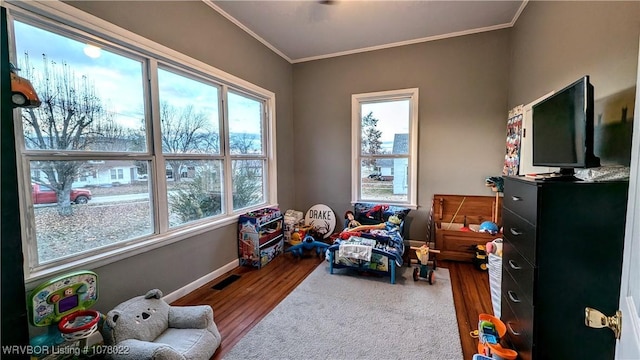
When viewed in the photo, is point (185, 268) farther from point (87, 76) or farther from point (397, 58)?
point (397, 58)

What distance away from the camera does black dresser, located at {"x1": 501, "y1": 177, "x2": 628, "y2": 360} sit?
1.12 meters

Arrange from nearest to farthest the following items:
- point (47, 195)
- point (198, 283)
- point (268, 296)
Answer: point (47, 195)
point (268, 296)
point (198, 283)

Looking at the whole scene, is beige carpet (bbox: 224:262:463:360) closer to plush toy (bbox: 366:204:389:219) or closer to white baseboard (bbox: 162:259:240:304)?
white baseboard (bbox: 162:259:240:304)

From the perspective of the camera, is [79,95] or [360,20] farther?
[360,20]

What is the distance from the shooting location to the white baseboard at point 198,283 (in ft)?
7.82

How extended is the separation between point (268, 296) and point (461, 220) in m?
2.63

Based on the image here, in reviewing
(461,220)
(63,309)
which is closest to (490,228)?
(461,220)

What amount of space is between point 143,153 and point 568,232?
9.31 ft

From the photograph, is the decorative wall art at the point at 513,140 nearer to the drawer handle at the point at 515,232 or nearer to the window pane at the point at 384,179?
the window pane at the point at 384,179

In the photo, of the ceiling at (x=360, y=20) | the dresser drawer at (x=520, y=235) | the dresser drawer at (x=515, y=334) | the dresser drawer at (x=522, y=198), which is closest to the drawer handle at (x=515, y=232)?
the dresser drawer at (x=520, y=235)

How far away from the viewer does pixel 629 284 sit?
656mm

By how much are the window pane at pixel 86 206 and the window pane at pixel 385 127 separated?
2.88 m

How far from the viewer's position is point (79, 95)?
→ 5.88 ft

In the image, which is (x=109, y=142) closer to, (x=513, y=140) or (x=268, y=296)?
(x=268, y=296)
